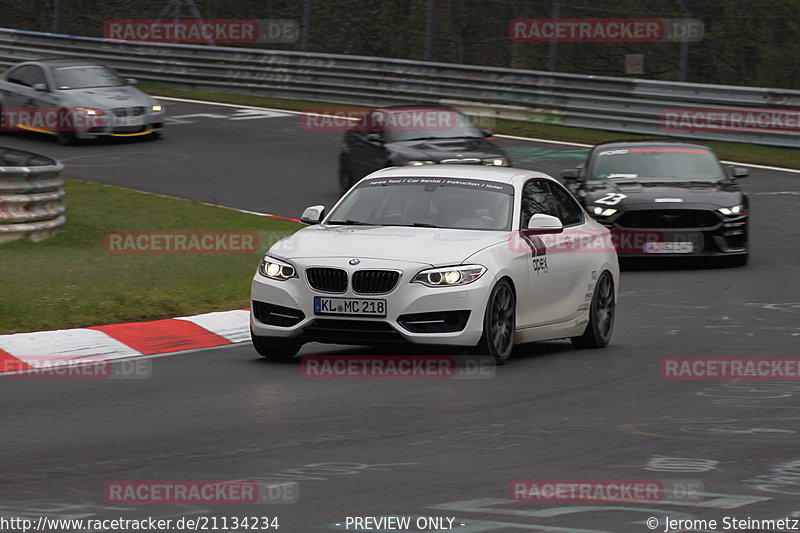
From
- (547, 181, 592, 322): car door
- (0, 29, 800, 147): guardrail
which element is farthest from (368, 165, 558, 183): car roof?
(0, 29, 800, 147): guardrail

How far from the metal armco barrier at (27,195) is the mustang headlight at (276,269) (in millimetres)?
7382

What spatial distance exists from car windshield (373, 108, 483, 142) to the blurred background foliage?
8.16 meters

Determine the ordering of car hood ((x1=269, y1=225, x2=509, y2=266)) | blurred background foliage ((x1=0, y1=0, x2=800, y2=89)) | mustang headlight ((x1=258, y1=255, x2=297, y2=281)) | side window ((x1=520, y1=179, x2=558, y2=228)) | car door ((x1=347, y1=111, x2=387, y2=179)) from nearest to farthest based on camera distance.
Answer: car hood ((x1=269, y1=225, x2=509, y2=266)) → mustang headlight ((x1=258, y1=255, x2=297, y2=281)) → side window ((x1=520, y1=179, x2=558, y2=228)) → car door ((x1=347, y1=111, x2=387, y2=179)) → blurred background foliage ((x1=0, y1=0, x2=800, y2=89))

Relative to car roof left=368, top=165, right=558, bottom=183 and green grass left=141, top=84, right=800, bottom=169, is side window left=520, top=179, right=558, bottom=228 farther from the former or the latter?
green grass left=141, top=84, right=800, bottom=169

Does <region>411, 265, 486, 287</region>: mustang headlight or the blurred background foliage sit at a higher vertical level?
the blurred background foliage

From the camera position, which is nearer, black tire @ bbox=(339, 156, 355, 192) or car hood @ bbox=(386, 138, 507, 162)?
car hood @ bbox=(386, 138, 507, 162)

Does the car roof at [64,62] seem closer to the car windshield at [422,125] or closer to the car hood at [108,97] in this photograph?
the car hood at [108,97]

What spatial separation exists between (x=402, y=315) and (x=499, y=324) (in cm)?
86

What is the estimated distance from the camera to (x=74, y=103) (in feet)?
93.9

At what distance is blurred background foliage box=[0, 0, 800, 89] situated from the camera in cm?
2959

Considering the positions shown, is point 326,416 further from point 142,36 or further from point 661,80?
point 142,36

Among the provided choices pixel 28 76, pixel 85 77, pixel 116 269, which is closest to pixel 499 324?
pixel 116 269

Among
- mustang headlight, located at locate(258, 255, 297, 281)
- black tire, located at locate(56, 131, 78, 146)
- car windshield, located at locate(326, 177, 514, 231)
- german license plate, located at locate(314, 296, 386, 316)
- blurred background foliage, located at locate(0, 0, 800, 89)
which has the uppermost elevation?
blurred background foliage, located at locate(0, 0, 800, 89)

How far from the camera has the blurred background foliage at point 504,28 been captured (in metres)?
29.6
